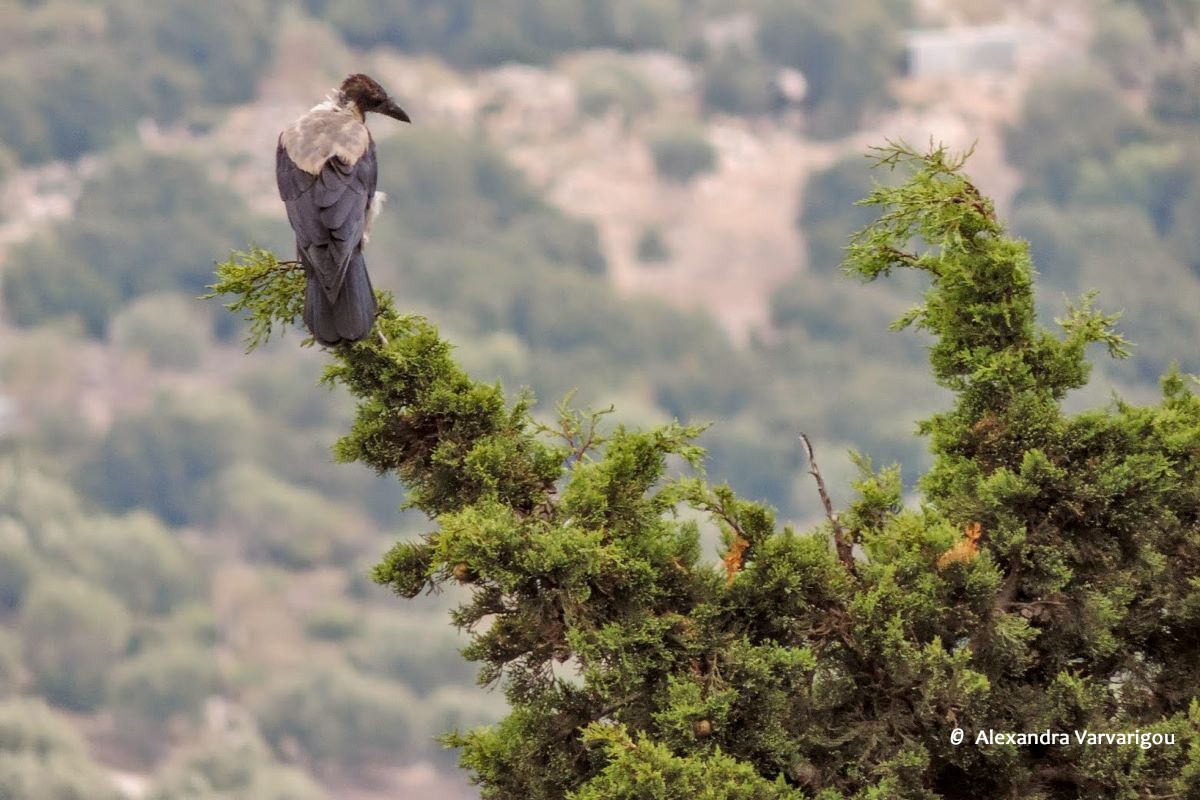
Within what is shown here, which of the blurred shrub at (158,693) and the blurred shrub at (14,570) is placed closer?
the blurred shrub at (158,693)

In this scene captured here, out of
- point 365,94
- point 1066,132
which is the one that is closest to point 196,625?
point 1066,132

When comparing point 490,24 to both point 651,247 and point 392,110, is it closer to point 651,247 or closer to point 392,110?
point 651,247

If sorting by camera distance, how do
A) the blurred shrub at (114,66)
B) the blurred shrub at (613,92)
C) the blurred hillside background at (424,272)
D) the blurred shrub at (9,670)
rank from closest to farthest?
the blurred shrub at (9,670)
the blurred hillside background at (424,272)
the blurred shrub at (114,66)
the blurred shrub at (613,92)

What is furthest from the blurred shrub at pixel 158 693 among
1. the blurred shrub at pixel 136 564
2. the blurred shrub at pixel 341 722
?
the blurred shrub at pixel 136 564

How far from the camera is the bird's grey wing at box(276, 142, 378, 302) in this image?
32.4 feet

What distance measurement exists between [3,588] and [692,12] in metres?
96.3

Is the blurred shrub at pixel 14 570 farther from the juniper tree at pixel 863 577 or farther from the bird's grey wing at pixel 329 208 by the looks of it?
the juniper tree at pixel 863 577

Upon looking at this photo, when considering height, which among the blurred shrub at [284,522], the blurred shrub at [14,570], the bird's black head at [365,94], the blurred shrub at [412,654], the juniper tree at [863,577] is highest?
the blurred shrub at [284,522]

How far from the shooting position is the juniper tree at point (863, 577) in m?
8.65

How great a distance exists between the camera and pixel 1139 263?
138 meters

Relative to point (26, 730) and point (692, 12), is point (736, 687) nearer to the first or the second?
point (26, 730)

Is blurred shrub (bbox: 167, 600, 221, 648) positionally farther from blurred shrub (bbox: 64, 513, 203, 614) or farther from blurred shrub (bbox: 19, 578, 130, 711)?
blurred shrub (bbox: 19, 578, 130, 711)

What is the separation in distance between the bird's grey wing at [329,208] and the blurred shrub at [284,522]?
10787cm

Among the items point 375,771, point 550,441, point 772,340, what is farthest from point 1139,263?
point 550,441
